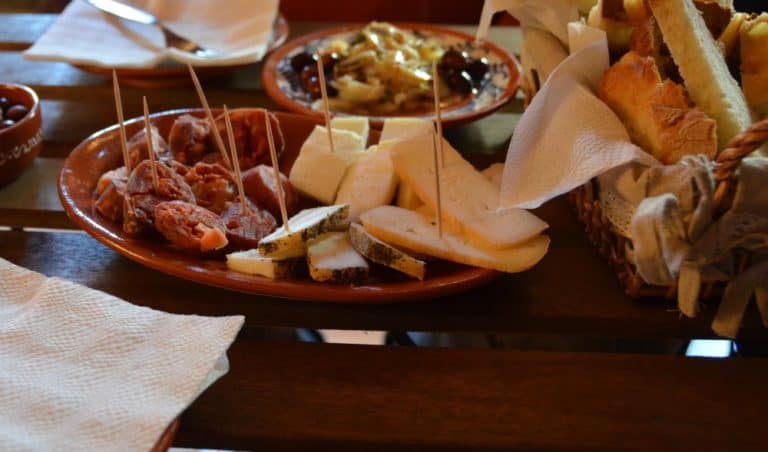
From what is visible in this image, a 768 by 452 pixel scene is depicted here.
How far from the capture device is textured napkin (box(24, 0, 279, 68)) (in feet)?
4.66

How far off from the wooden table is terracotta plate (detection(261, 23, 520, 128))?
1.15 ft

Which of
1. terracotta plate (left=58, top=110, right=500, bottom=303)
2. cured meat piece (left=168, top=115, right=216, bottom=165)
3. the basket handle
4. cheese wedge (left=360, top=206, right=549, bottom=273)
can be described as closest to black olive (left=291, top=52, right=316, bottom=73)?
cured meat piece (left=168, top=115, right=216, bottom=165)

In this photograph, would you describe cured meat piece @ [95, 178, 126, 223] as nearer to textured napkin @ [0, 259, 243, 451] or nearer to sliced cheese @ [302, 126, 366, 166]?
textured napkin @ [0, 259, 243, 451]

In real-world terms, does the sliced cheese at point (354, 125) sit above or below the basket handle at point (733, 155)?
below

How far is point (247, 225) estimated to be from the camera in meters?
0.95

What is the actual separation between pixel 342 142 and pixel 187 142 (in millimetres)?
229

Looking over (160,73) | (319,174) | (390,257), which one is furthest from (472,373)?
(160,73)

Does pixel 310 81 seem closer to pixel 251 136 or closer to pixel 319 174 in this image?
pixel 251 136

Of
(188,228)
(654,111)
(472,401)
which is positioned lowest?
(472,401)

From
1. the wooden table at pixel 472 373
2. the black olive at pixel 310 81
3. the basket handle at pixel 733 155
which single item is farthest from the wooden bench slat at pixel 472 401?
the black olive at pixel 310 81

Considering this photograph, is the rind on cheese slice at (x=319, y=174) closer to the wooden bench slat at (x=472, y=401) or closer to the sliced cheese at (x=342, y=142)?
the sliced cheese at (x=342, y=142)

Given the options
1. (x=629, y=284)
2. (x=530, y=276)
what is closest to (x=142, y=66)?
(x=530, y=276)

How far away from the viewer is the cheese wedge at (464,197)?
34.6 inches

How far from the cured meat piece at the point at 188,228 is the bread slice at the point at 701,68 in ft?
1.87
